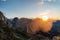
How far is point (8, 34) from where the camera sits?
9.09ft

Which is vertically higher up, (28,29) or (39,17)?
(39,17)

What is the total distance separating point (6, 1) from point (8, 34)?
1.79ft

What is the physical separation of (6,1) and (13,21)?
1.09 feet

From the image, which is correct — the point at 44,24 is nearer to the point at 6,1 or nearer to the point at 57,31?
the point at 57,31

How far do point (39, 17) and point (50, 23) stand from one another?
0.20 m

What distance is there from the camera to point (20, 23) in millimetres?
2688

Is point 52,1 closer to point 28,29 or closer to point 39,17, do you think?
point 39,17

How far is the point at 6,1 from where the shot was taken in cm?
264

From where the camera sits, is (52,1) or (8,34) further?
(8,34)

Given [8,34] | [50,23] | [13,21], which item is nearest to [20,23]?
[13,21]

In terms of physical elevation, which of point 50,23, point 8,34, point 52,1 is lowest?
point 8,34

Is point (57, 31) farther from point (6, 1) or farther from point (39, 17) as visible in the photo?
point (6, 1)

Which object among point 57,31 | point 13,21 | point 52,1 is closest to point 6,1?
point 13,21

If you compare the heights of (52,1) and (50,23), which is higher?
(52,1)
